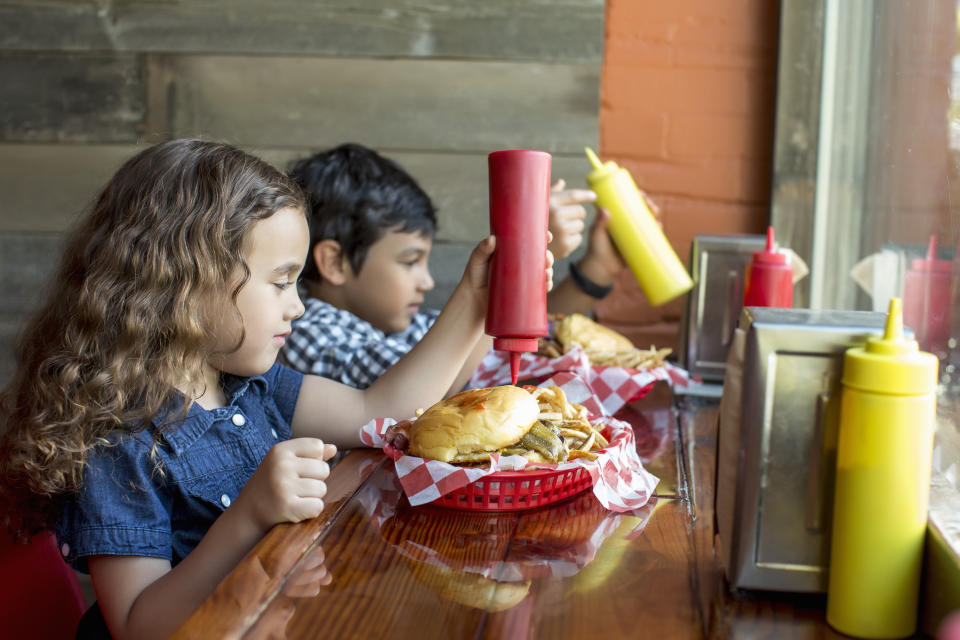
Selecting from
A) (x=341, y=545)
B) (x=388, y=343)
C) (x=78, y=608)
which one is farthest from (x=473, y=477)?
(x=388, y=343)

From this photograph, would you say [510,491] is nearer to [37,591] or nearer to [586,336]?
[37,591]

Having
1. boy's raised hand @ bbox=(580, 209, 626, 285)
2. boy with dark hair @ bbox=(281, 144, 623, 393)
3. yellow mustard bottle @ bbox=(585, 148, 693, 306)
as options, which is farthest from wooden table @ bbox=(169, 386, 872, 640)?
boy's raised hand @ bbox=(580, 209, 626, 285)

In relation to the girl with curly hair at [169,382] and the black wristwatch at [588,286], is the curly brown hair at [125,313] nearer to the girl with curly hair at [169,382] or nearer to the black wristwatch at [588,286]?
the girl with curly hair at [169,382]

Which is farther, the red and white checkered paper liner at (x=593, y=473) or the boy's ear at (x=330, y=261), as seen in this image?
the boy's ear at (x=330, y=261)

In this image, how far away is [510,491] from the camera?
33.8 inches

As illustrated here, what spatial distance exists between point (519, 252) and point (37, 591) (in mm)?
666

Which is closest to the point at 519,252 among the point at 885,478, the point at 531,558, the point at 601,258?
the point at 531,558

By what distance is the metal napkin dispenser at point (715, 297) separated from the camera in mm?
1602

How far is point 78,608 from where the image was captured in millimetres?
1094

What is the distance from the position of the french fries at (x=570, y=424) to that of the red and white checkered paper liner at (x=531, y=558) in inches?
3.2

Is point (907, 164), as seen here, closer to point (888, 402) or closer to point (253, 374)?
point (888, 402)

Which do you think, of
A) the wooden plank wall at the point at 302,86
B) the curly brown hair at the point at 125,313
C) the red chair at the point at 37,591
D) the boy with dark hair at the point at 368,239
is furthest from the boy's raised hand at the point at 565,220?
the red chair at the point at 37,591


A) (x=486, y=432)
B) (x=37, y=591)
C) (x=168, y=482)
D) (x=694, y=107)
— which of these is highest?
(x=694, y=107)

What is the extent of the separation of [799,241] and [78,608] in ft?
4.86
